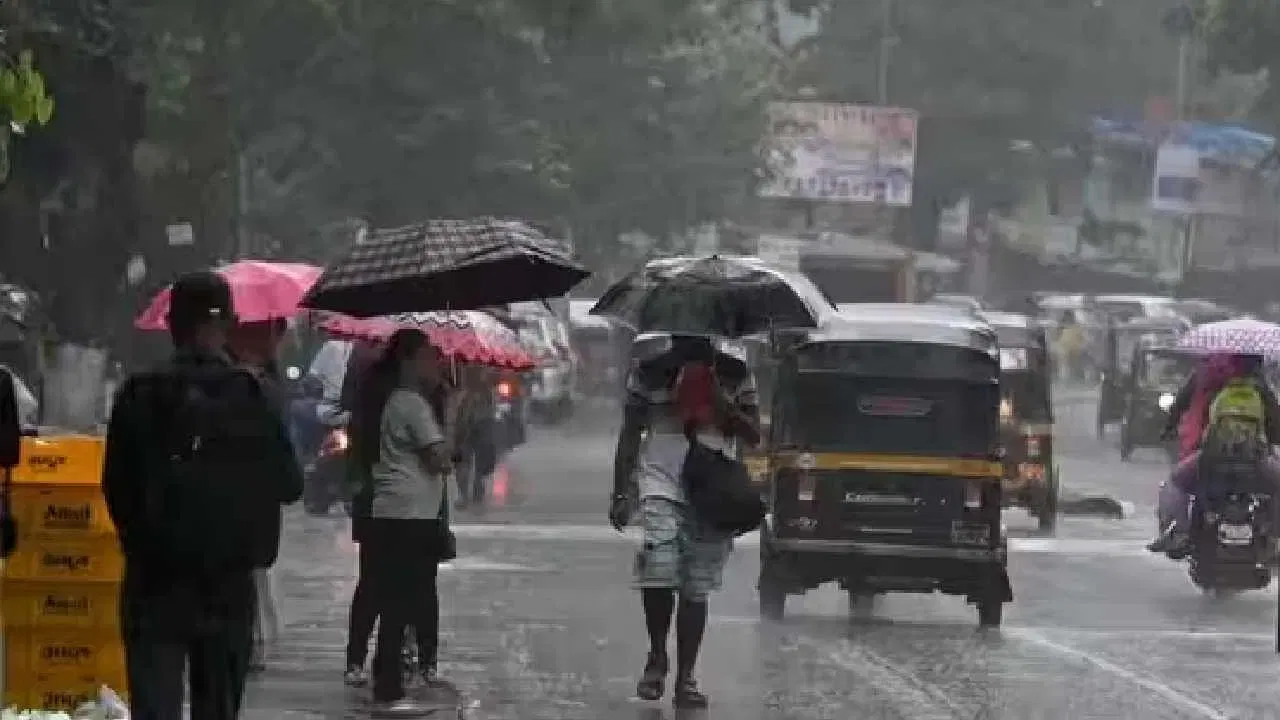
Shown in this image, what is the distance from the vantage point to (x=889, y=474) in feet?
57.6

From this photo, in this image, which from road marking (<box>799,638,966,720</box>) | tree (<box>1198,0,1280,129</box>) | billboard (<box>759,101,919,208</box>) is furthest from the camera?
billboard (<box>759,101,919,208</box>)

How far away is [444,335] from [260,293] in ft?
4.55

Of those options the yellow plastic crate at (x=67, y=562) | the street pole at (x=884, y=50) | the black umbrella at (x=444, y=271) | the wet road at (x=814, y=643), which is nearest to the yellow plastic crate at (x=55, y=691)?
the yellow plastic crate at (x=67, y=562)

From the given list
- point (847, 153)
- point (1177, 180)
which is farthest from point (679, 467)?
point (1177, 180)

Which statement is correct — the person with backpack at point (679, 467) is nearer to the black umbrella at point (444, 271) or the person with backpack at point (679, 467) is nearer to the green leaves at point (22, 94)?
the black umbrella at point (444, 271)

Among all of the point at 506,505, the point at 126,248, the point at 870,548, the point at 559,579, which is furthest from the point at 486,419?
the point at 870,548

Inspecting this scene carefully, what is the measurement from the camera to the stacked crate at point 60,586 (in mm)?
11000

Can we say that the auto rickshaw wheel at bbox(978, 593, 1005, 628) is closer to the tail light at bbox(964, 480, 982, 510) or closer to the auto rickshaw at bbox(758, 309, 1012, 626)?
the auto rickshaw at bbox(758, 309, 1012, 626)

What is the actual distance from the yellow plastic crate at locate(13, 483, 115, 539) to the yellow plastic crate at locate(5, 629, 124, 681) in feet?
1.39

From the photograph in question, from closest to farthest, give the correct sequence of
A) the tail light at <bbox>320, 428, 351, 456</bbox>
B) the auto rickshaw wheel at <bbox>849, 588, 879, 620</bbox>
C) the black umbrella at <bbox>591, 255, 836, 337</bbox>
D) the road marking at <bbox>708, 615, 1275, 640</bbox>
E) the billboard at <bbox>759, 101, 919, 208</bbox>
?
the black umbrella at <bbox>591, 255, 836, 337</bbox>, the road marking at <bbox>708, 615, 1275, 640</bbox>, the auto rickshaw wheel at <bbox>849, 588, 879, 620</bbox>, the tail light at <bbox>320, 428, 351, 456</bbox>, the billboard at <bbox>759, 101, 919, 208</bbox>

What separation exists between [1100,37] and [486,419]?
57.2 metres

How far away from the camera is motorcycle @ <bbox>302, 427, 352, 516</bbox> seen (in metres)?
25.0

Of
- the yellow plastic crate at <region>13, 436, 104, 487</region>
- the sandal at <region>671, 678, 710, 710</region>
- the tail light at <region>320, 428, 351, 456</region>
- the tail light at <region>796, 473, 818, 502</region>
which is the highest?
the yellow plastic crate at <region>13, 436, 104, 487</region>

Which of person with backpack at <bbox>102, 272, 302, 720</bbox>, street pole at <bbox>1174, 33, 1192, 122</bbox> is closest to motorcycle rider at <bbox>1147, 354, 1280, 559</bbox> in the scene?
person with backpack at <bbox>102, 272, 302, 720</bbox>
